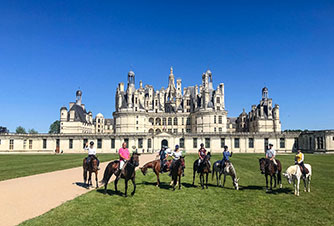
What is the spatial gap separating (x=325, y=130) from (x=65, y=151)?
63617mm

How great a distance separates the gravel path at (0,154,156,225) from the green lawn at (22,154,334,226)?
827 millimetres

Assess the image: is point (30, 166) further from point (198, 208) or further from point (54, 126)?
point (54, 126)

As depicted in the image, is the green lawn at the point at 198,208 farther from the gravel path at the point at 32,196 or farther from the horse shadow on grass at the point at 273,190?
the gravel path at the point at 32,196

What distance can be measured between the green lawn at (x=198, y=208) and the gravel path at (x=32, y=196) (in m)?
0.83

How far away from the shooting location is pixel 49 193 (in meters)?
13.8

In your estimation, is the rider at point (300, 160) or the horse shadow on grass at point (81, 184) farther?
Answer: the horse shadow on grass at point (81, 184)

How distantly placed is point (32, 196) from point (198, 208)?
8411mm

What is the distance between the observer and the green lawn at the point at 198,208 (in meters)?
9.12

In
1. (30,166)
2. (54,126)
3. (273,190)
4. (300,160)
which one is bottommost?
(30,166)

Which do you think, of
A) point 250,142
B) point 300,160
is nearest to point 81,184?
point 300,160

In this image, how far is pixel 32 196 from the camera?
512 inches

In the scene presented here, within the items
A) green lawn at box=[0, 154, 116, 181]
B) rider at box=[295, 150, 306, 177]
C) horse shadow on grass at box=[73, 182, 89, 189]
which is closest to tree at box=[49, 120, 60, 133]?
green lawn at box=[0, 154, 116, 181]

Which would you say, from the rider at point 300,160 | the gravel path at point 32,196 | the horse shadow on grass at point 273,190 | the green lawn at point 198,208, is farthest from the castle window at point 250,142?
the gravel path at point 32,196

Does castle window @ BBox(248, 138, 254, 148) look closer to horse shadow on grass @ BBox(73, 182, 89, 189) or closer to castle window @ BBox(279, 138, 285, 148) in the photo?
castle window @ BBox(279, 138, 285, 148)
